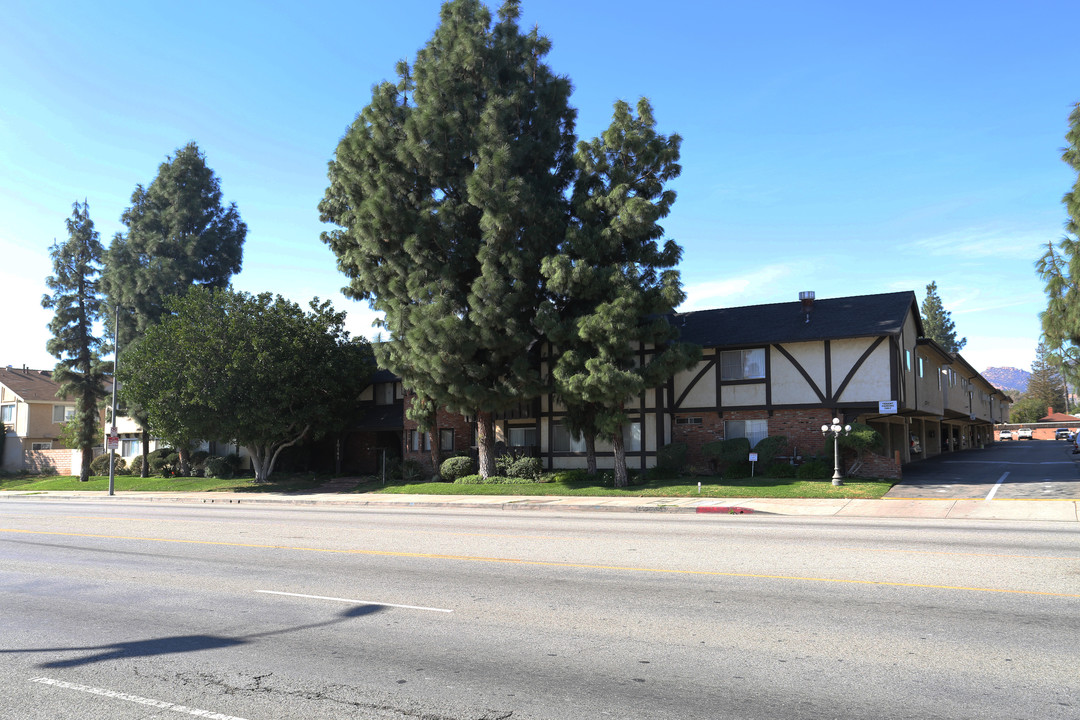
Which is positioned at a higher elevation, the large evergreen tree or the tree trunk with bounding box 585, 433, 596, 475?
the large evergreen tree

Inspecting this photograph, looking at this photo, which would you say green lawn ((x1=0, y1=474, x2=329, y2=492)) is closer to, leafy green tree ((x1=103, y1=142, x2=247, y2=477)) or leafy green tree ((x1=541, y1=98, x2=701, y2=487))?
leafy green tree ((x1=103, y1=142, x2=247, y2=477))

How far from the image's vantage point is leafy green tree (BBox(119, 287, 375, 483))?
35469 millimetres

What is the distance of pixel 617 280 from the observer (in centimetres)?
2722

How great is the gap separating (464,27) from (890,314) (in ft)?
65.2

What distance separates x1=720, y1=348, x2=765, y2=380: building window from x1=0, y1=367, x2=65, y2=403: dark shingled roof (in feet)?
175

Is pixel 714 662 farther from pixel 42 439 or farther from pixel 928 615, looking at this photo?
pixel 42 439

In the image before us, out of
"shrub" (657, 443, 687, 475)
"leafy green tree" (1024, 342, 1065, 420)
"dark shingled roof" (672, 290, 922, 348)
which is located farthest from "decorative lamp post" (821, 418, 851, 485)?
"leafy green tree" (1024, 342, 1065, 420)

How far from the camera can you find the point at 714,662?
6215 millimetres

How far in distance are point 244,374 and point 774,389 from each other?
23.9m

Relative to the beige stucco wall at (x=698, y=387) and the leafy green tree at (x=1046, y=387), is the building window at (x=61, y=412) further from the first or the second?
the leafy green tree at (x=1046, y=387)

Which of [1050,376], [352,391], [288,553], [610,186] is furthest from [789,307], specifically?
[1050,376]

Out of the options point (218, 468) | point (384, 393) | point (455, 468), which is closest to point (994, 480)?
point (455, 468)

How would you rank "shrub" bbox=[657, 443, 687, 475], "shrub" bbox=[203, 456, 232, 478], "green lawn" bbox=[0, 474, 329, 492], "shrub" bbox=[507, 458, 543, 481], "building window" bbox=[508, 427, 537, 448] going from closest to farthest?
"shrub" bbox=[657, 443, 687, 475], "shrub" bbox=[507, 458, 543, 481], "building window" bbox=[508, 427, 537, 448], "green lawn" bbox=[0, 474, 329, 492], "shrub" bbox=[203, 456, 232, 478]

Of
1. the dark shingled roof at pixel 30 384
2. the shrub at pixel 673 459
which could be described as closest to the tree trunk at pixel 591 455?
the shrub at pixel 673 459
